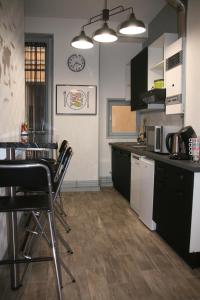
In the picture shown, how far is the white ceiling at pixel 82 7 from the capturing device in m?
4.47

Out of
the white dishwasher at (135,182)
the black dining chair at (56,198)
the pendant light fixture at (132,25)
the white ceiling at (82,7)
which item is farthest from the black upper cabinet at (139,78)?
the black dining chair at (56,198)

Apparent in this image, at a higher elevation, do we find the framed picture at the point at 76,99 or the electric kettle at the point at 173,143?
the framed picture at the point at 76,99

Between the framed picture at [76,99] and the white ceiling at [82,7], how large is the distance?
1.18 meters

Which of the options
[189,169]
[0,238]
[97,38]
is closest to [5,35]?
[97,38]

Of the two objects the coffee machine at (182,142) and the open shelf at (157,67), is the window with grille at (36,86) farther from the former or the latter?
the coffee machine at (182,142)

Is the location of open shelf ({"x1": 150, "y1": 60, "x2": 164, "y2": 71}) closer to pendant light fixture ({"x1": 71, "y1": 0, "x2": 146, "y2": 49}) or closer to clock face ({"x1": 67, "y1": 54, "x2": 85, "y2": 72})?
pendant light fixture ({"x1": 71, "y1": 0, "x2": 146, "y2": 49})

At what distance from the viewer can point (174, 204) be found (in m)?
2.84

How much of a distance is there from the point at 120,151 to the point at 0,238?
279 centimetres

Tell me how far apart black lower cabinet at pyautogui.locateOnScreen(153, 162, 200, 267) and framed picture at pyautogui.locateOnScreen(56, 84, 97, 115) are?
2512 mm

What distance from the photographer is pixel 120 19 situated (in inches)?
206

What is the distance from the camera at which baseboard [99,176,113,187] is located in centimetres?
587

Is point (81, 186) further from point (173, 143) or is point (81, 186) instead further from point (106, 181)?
point (173, 143)

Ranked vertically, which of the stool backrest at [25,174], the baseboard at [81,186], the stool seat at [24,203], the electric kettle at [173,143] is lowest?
the baseboard at [81,186]

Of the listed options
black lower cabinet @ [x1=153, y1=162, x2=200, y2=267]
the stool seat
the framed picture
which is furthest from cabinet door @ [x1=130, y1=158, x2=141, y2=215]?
the stool seat
